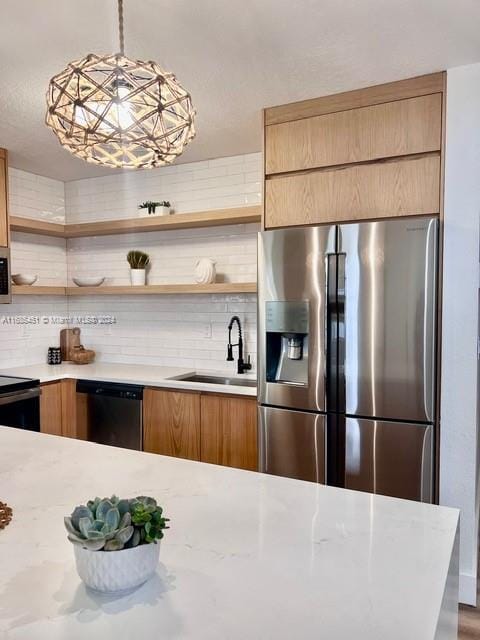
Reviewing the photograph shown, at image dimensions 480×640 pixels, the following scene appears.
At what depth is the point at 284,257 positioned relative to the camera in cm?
259

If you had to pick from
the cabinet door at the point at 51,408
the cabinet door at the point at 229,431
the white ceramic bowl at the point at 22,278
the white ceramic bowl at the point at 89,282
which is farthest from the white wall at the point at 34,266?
the cabinet door at the point at 229,431

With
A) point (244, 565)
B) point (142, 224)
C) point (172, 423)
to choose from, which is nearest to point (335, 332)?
point (172, 423)

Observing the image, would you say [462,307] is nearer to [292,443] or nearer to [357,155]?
[357,155]

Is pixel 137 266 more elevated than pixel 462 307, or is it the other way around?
pixel 137 266

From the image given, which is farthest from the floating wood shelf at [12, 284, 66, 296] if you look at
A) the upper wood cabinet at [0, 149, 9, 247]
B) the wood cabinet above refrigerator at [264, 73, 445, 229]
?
the wood cabinet above refrigerator at [264, 73, 445, 229]

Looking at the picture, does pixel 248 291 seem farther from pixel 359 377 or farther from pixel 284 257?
pixel 359 377

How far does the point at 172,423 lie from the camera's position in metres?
3.17

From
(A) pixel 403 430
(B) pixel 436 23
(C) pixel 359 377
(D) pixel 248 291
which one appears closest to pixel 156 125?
(B) pixel 436 23

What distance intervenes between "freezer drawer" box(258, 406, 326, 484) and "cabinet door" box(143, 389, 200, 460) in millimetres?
550

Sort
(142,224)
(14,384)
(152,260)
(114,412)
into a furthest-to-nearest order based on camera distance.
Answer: (152,260), (142,224), (114,412), (14,384)

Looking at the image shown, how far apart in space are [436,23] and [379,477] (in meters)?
2.03

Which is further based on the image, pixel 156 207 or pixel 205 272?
pixel 156 207

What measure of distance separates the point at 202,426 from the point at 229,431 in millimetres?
196

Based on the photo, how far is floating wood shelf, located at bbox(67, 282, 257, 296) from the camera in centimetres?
330
